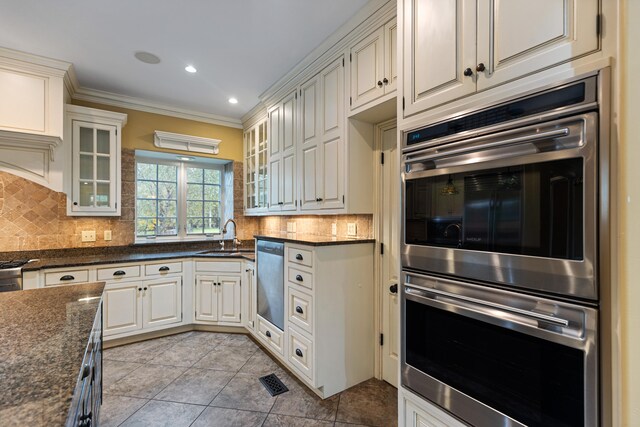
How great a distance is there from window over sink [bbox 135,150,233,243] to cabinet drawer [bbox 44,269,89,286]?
94cm

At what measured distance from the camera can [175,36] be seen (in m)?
2.41

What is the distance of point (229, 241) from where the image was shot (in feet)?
14.5

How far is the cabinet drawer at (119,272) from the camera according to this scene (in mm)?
3002

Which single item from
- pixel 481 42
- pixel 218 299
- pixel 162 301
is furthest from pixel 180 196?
pixel 481 42

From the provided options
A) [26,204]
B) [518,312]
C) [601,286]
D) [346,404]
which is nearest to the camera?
[601,286]

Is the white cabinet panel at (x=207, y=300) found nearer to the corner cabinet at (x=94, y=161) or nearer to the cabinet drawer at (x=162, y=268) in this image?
the cabinet drawer at (x=162, y=268)

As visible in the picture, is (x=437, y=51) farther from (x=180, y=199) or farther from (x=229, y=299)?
(x=180, y=199)

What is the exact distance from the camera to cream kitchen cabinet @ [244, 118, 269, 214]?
148 inches

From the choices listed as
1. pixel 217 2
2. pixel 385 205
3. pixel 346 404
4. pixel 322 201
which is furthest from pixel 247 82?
pixel 346 404

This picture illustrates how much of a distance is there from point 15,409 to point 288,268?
1.97 metres

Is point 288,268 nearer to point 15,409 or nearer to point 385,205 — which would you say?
point 385,205

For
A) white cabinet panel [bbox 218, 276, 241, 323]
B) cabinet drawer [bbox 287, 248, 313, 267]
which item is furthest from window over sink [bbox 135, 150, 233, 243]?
cabinet drawer [bbox 287, 248, 313, 267]

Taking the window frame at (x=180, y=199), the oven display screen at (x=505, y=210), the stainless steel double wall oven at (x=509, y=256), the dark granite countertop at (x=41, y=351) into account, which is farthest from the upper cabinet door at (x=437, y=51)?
the window frame at (x=180, y=199)

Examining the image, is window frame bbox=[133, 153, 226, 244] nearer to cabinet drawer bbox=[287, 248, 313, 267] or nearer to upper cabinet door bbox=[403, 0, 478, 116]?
cabinet drawer bbox=[287, 248, 313, 267]
